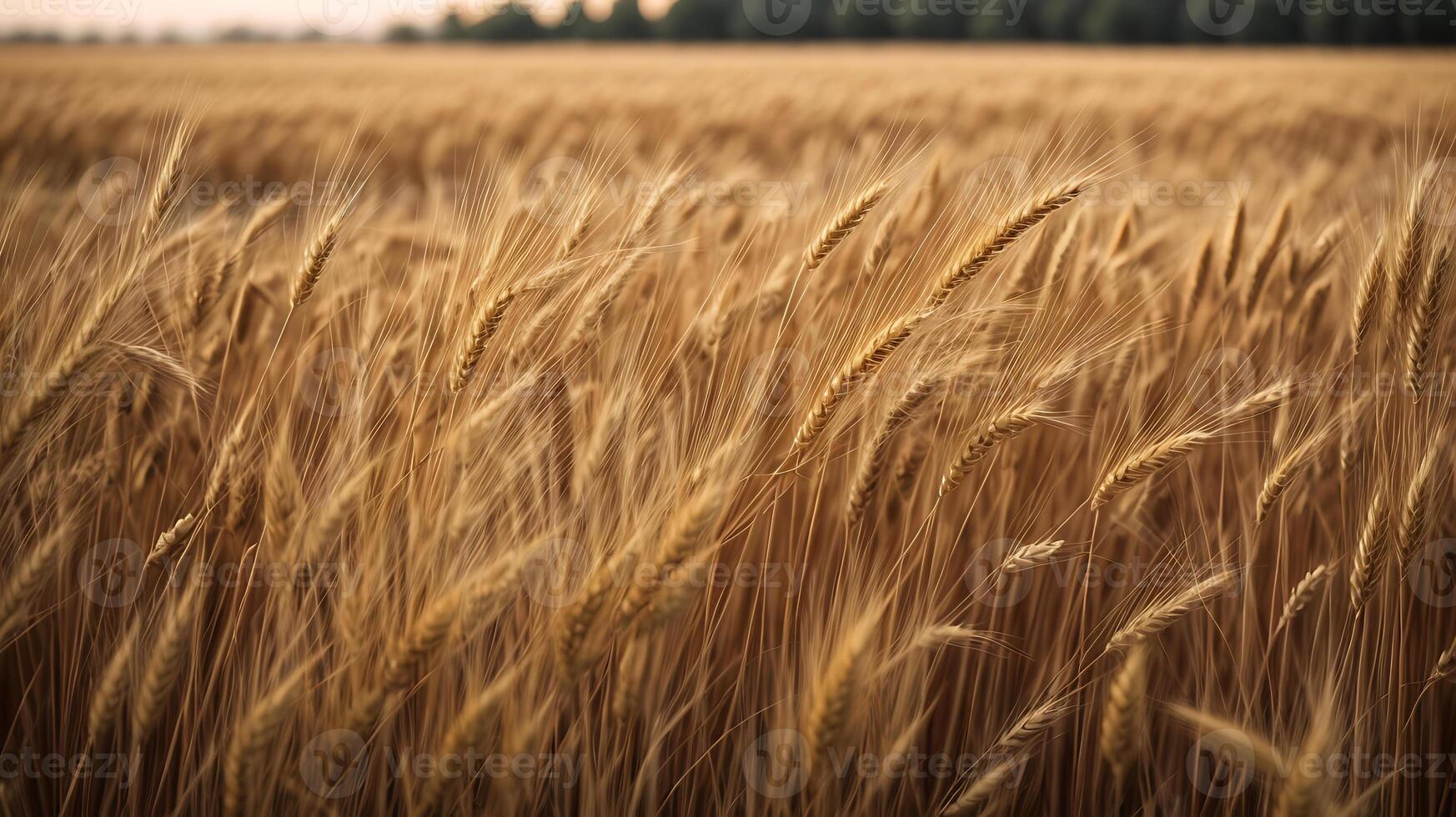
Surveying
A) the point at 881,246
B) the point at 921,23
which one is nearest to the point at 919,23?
the point at 921,23

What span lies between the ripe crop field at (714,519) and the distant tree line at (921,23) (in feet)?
76.4

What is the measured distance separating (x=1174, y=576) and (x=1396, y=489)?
308mm

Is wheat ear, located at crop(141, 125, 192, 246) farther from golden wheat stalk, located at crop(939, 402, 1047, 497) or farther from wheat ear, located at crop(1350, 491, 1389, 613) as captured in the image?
wheat ear, located at crop(1350, 491, 1389, 613)

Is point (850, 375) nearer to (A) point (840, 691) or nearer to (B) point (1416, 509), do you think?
(A) point (840, 691)

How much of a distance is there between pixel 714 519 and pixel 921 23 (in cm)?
2927

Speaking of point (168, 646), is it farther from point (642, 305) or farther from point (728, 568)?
point (642, 305)

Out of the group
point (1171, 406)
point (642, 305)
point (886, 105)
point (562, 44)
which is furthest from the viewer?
point (562, 44)

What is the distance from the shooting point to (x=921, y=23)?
26.3m

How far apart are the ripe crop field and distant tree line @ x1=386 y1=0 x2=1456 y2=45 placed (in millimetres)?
23288

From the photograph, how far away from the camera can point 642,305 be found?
145 centimetres

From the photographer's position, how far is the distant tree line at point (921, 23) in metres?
23.1

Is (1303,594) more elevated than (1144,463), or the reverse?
Result: (1144,463)

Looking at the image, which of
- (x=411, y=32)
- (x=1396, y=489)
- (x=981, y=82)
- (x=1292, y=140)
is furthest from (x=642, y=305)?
(x=411, y=32)

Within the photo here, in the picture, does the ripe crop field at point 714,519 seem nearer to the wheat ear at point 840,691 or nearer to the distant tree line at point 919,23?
the wheat ear at point 840,691
